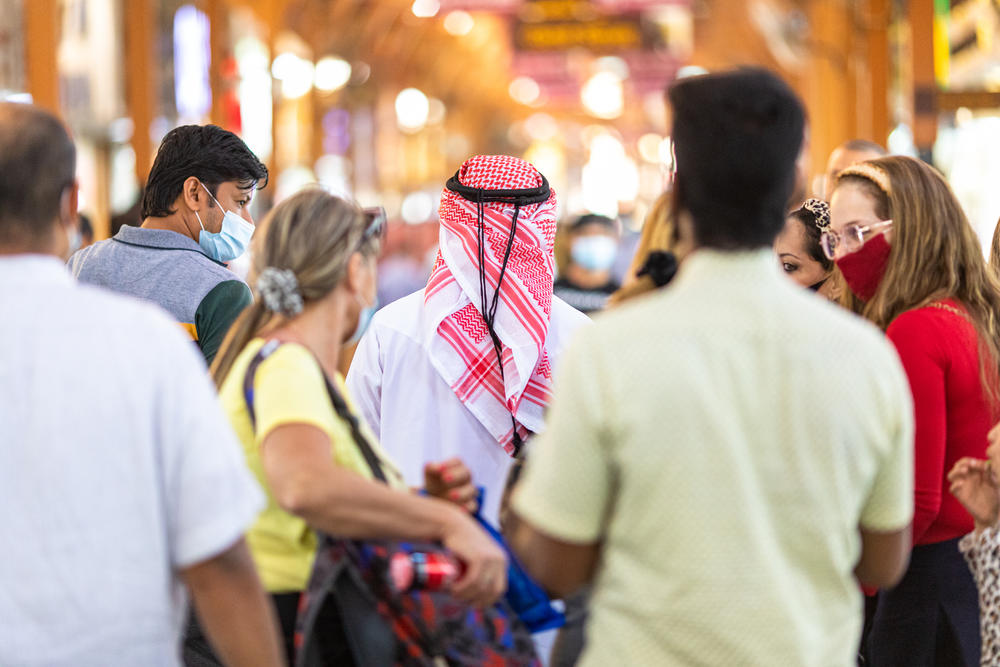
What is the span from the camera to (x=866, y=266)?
10.5 ft

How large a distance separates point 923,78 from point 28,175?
22.4 ft

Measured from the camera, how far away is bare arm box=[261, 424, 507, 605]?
7.02 ft

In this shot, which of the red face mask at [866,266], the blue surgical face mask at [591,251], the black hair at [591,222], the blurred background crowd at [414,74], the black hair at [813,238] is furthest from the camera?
the black hair at [591,222]

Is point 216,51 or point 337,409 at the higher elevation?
point 216,51

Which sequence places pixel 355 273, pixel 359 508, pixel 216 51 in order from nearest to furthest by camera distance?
pixel 359 508
pixel 355 273
pixel 216 51

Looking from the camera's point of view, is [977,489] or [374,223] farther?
[977,489]

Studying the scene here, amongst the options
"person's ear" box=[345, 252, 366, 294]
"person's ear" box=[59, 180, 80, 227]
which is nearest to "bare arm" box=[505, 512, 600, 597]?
"person's ear" box=[345, 252, 366, 294]

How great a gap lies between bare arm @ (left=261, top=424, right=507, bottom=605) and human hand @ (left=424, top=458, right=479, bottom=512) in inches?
4.1

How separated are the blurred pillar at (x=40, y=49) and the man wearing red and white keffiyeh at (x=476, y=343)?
183 inches

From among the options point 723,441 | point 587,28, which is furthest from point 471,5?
point 723,441

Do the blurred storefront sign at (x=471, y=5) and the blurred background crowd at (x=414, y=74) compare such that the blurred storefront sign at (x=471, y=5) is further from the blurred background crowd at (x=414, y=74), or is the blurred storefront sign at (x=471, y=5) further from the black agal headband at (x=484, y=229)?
the black agal headband at (x=484, y=229)

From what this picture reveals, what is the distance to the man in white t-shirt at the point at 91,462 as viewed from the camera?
1.92 m

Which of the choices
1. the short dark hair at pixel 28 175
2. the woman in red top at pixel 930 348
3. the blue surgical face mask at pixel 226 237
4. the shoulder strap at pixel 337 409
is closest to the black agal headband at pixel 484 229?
the blue surgical face mask at pixel 226 237

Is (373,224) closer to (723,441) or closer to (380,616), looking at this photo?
(380,616)
